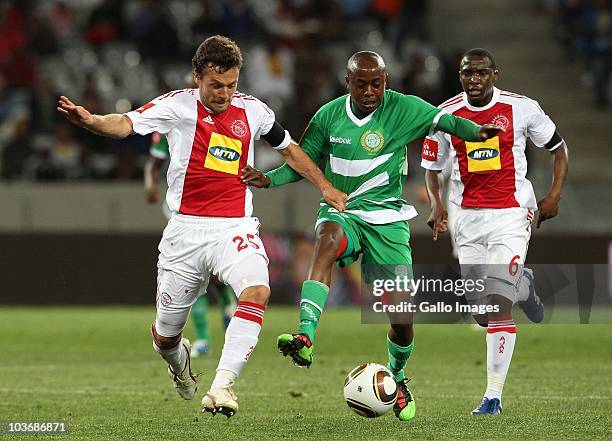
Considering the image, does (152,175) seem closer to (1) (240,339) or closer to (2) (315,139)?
(2) (315,139)

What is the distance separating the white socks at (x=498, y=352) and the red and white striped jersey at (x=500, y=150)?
3.09ft

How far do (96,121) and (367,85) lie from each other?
1897 millimetres

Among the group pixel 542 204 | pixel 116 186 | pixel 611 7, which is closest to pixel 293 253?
pixel 116 186

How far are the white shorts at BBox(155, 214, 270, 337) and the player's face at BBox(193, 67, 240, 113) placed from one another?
78 centimetres

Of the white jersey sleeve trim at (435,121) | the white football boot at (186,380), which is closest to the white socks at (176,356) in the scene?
the white football boot at (186,380)

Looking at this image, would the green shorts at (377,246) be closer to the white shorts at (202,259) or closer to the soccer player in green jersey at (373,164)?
the soccer player in green jersey at (373,164)

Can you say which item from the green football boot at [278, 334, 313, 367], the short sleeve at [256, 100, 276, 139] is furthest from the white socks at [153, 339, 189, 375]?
the short sleeve at [256, 100, 276, 139]

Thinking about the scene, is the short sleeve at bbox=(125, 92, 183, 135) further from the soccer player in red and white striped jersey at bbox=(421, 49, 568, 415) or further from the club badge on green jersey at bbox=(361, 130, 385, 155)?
the soccer player in red and white striped jersey at bbox=(421, 49, 568, 415)

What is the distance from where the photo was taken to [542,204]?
947 cm

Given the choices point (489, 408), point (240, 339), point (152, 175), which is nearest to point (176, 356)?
point (240, 339)

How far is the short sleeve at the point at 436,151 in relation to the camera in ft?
Answer: 32.2

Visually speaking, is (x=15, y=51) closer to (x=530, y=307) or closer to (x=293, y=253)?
(x=293, y=253)

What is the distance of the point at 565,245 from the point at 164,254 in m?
11.8

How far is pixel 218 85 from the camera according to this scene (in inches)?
327
